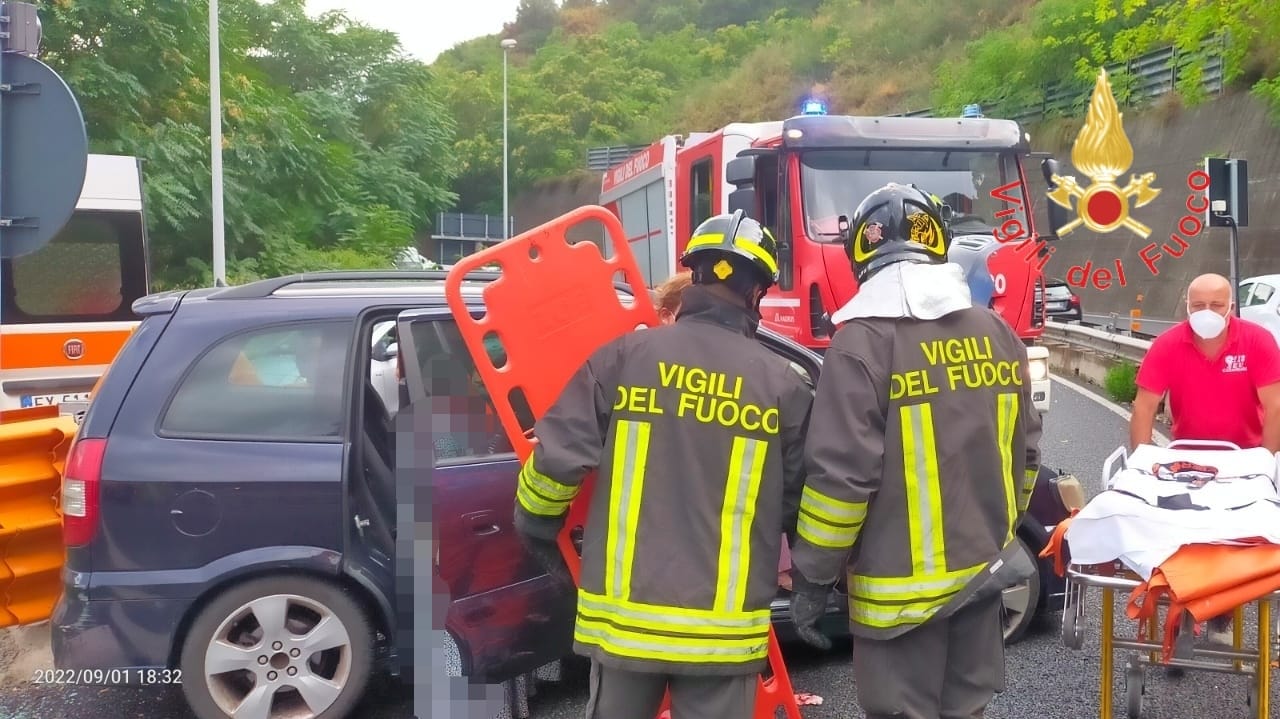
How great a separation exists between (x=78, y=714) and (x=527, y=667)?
1839 mm

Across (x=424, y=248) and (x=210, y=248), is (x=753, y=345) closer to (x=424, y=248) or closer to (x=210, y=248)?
(x=210, y=248)

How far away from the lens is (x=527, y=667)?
3584 millimetres

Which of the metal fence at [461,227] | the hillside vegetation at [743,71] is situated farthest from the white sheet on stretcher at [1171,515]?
the metal fence at [461,227]

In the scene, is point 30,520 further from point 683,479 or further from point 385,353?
point 683,479

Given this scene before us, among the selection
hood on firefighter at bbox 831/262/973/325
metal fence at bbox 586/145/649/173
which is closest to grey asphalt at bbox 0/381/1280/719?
hood on firefighter at bbox 831/262/973/325

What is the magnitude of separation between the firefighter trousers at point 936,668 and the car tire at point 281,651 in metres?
1.86

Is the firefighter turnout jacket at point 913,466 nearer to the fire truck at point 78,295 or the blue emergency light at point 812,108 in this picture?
the blue emergency light at point 812,108

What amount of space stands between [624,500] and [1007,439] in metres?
0.99

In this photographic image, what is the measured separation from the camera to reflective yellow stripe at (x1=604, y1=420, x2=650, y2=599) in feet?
7.93

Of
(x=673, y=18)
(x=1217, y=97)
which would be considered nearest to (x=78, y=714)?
(x=1217, y=97)

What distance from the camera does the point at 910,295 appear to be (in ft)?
8.34

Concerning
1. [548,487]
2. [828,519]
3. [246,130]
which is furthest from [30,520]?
[246,130]

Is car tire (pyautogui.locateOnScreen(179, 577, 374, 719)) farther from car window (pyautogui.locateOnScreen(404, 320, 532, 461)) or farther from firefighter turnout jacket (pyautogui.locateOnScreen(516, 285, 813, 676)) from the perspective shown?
firefighter turnout jacket (pyautogui.locateOnScreen(516, 285, 813, 676))

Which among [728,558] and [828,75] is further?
[828,75]
